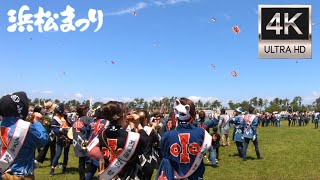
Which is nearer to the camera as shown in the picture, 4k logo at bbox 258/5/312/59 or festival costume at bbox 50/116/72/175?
4k logo at bbox 258/5/312/59

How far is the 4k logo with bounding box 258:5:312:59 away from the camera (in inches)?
306

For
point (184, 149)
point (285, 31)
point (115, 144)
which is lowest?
point (184, 149)

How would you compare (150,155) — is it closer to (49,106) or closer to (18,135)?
(18,135)

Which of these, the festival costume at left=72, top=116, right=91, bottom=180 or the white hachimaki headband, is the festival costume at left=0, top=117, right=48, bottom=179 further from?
the festival costume at left=72, top=116, right=91, bottom=180

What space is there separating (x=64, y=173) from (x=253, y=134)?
24.9 feet

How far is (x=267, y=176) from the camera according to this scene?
12211mm

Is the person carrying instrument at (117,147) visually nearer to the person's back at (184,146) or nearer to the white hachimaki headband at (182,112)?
the person's back at (184,146)

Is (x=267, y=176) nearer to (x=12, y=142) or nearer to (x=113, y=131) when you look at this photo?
(x=113, y=131)

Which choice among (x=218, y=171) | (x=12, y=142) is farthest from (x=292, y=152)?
(x=12, y=142)

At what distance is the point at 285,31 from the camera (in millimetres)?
7969

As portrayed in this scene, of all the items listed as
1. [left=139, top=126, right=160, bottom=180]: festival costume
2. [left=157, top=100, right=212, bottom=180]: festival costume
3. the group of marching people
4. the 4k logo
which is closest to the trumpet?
[left=139, top=126, right=160, bottom=180]: festival costume

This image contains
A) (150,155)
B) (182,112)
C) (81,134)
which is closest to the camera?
(182,112)

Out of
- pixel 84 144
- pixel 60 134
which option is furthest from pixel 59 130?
pixel 84 144

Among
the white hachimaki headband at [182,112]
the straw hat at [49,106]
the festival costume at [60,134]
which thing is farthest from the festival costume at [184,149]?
the straw hat at [49,106]
